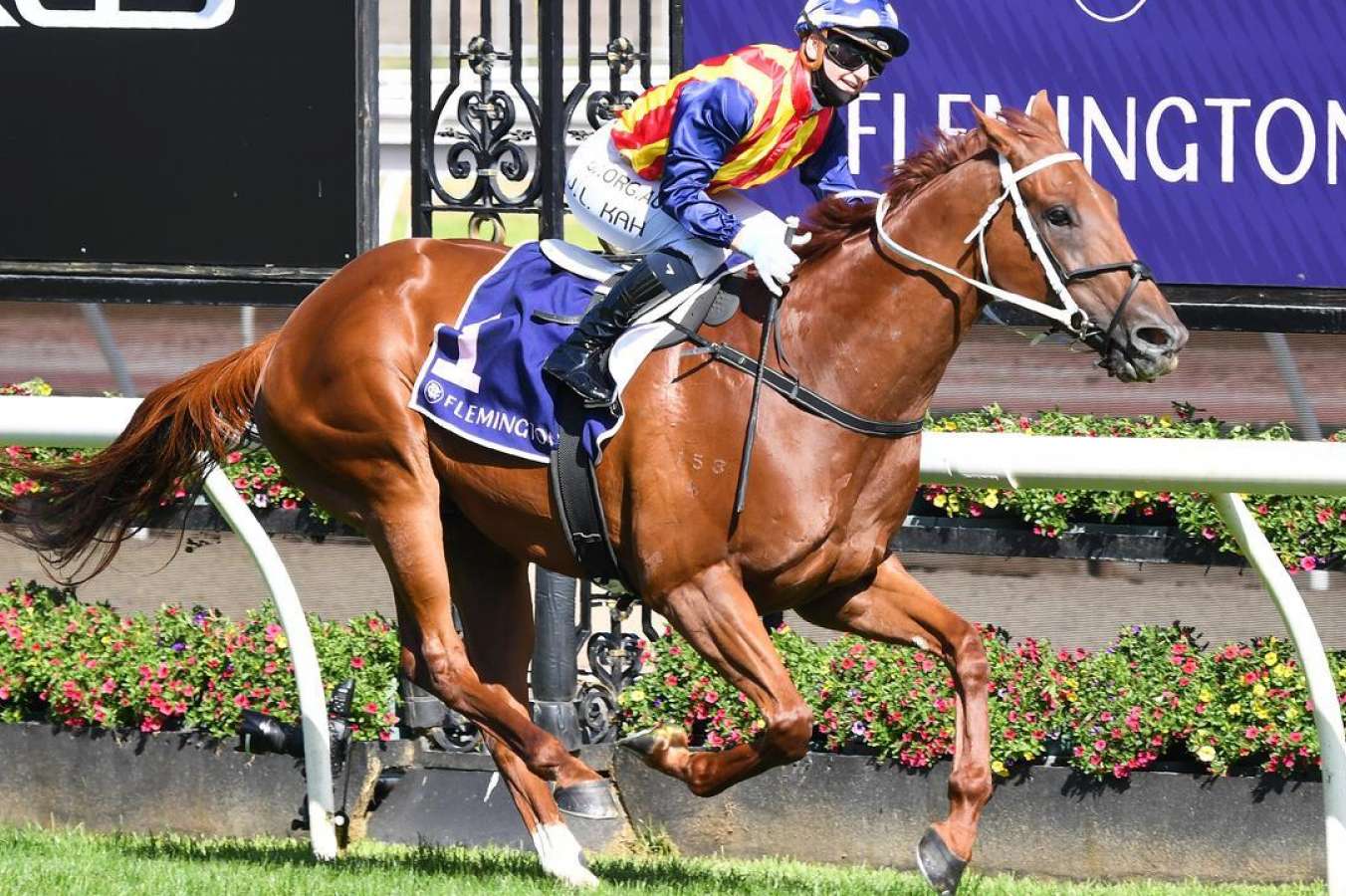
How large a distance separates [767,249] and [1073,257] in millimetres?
619

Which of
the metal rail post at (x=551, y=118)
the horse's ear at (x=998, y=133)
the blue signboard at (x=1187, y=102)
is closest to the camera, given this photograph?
the horse's ear at (x=998, y=133)

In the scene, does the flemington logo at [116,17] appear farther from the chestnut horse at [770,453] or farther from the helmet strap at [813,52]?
the helmet strap at [813,52]

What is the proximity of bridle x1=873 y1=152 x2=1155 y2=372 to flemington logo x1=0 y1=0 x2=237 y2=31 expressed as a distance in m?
2.52

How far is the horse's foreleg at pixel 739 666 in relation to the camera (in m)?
4.20

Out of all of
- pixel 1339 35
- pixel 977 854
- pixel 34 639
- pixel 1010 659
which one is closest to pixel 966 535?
pixel 1010 659

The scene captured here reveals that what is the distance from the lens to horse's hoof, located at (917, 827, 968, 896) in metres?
4.11

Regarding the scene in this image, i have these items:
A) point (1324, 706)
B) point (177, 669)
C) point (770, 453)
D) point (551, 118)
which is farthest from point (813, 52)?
point (177, 669)

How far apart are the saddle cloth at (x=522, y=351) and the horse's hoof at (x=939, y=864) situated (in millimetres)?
1056

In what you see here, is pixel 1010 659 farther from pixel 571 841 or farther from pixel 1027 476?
pixel 571 841

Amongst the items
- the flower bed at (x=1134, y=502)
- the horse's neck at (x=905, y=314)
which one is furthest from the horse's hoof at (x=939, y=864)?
the flower bed at (x=1134, y=502)

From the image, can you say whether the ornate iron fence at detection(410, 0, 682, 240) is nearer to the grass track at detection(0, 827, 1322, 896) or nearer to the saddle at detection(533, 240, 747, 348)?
the saddle at detection(533, 240, 747, 348)

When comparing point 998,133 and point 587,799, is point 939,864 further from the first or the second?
point 998,133

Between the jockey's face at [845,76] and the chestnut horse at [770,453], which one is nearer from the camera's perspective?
the chestnut horse at [770,453]

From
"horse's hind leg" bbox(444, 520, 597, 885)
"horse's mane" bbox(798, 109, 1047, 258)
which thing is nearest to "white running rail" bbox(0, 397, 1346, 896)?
"horse's mane" bbox(798, 109, 1047, 258)
